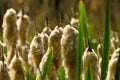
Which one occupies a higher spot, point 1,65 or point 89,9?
point 89,9

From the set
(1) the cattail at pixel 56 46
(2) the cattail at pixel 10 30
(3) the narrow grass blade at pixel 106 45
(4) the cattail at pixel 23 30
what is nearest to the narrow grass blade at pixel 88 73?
(3) the narrow grass blade at pixel 106 45

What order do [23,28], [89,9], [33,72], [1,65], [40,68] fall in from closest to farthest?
[1,65] → [40,68] → [33,72] → [23,28] → [89,9]

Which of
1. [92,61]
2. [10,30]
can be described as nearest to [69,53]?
[92,61]

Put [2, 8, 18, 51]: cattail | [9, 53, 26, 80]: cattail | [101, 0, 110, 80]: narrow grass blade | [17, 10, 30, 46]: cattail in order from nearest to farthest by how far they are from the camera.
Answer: [101, 0, 110, 80]: narrow grass blade < [9, 53, 26, 80]: cattail < [2, 8, 18, 51]: cattail < [17, 10, 30, 46]: cattail

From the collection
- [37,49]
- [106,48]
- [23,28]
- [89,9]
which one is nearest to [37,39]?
[37,49]

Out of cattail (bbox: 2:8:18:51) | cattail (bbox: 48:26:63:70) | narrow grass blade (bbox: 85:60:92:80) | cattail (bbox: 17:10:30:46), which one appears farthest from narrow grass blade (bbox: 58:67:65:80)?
cattail (bbox: 17:10:30:46)

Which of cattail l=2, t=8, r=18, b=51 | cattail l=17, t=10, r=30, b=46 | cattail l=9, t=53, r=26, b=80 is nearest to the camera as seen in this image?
cattail l=9, t=53, r=26, b=80

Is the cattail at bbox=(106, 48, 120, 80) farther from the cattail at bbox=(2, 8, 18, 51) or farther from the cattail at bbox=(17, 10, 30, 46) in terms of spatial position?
the cattail at bbox=(17, 10, 30, 46)

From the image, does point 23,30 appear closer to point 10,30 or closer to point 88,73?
point 10,30

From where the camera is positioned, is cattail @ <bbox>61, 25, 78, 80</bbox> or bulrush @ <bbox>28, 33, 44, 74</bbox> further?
bulrush @ <bbox>28, 33, 44, 74</bbox>

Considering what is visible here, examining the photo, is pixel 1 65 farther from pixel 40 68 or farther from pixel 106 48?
pixel 106 48

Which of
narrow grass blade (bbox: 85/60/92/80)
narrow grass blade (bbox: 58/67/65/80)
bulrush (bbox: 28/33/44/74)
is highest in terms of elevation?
bulrush (bbox: 28/33/44/74)
